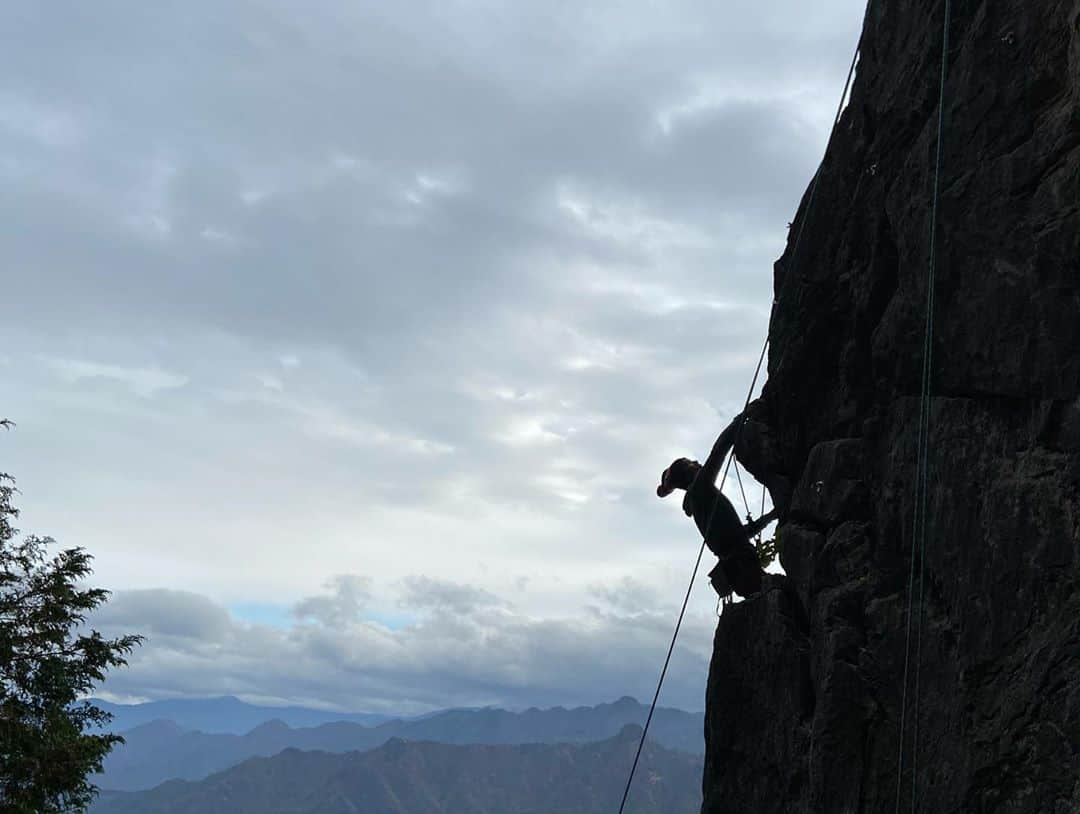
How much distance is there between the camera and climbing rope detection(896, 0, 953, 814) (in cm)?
1514

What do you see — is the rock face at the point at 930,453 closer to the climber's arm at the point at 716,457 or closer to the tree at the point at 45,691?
the climber's arm at the point at 716,457

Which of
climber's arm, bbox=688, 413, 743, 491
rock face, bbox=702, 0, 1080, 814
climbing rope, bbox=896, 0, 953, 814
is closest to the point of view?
rock face, bbox=702, 0, 1080, 814

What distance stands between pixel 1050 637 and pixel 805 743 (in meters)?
6.01

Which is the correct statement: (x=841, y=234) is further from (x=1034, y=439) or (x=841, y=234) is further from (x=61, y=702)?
(x=61, y=702)

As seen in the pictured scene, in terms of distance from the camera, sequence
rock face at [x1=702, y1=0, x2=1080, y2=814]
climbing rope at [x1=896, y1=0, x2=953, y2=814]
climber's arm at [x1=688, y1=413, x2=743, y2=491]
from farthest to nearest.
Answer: climber's arm at [x1=688, y1=413, x2=743, y2=491]
climbing rope at [x1=896, y1=0, x2=953, y2=814]
rock face at [x1=702, y1=0, x2=1080, y2=814]

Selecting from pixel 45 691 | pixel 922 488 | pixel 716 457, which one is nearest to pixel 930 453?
pixel 922 488

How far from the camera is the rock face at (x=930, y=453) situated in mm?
13352

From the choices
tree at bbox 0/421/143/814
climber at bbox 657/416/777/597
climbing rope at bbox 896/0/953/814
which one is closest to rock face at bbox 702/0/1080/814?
climbing rope at bbox 896/0/953/814

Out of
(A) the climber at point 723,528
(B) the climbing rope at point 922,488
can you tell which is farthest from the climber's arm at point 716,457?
(B) the climbing rope at point 922,488

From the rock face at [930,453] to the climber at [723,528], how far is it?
1451 mm

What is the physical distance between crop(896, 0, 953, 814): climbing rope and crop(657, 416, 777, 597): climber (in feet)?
21.0

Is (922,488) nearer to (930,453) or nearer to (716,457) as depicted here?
(930,453)

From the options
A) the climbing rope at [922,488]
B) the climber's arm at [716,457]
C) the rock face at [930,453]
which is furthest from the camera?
the climber's arm at [716,457]

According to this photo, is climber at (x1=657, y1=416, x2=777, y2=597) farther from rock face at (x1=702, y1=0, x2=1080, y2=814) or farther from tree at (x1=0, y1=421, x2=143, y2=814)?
tree at (x1=0, y1=421, x2=143, y2=814)
